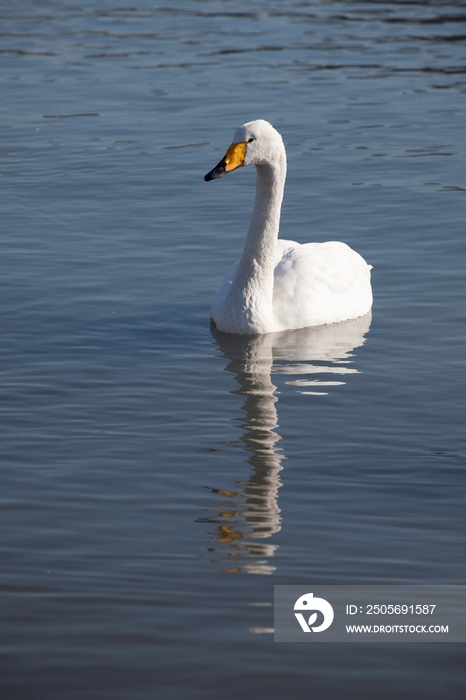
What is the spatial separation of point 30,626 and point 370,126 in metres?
14.0

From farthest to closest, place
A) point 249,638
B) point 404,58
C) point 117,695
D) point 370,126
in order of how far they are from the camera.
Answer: point 404,58
point 370,126
point 249,638
point 117,695

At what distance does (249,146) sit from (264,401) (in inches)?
97.2

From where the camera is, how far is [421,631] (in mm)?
5688

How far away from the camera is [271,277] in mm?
10523

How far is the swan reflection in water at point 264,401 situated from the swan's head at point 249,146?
1607mm

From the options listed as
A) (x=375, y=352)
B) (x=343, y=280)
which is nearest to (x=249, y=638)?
(x=375, y=352)

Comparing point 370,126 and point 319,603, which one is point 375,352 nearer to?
point 319,603

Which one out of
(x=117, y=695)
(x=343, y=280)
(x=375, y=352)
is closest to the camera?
(x=117, y=695)

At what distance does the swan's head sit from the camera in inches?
391

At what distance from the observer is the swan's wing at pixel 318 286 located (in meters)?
10.6
